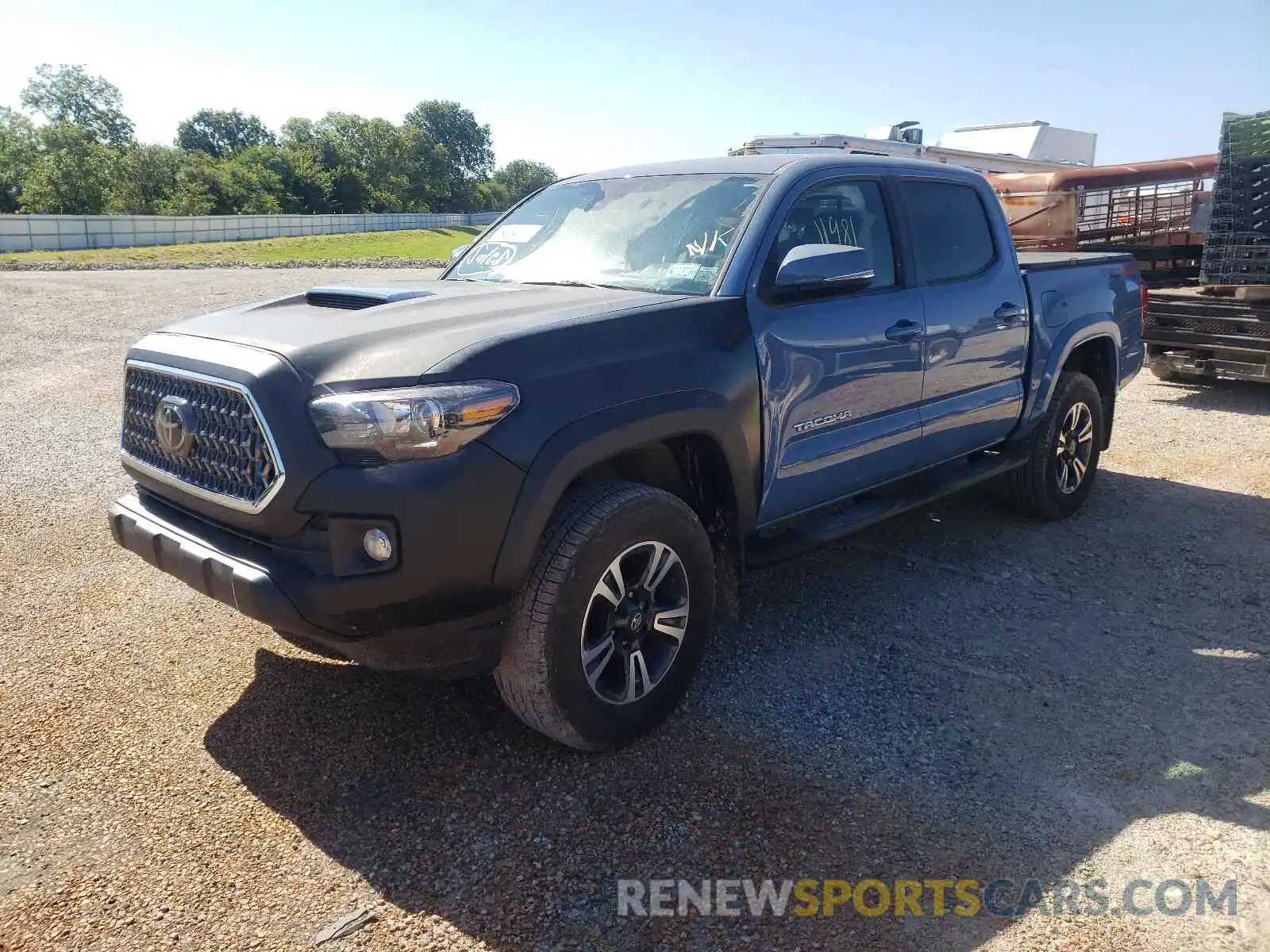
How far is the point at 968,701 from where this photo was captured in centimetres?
371

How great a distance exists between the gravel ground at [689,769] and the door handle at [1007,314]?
127cm

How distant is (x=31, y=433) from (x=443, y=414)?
6.57 meters

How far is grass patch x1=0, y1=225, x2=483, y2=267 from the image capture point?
90.5 feet

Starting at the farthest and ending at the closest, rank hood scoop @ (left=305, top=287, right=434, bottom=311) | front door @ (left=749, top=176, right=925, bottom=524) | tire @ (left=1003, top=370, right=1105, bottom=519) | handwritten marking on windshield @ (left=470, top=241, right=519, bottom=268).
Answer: tire @ (left=1003, top=370, right=1105, bottom=519) → handwritten marking on windshield @ (left=470, top=241, right=519, bottom=268) → front door @ (left=749, top=176, right=925, bottom=524) → hood scoop @ (left=305, top=287, right=434, bottom=311)

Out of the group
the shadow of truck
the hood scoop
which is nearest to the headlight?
the hood scoop

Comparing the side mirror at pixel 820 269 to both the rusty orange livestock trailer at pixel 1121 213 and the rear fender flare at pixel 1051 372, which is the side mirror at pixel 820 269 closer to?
the rear fender flare at pixel 1051 372

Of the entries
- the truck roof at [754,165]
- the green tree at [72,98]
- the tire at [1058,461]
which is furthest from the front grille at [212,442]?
the green tree at [72,98]

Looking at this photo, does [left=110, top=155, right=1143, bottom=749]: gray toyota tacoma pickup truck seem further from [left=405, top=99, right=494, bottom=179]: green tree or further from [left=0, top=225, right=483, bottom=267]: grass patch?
[left=405, top=99, right=494, bottom=179]: green tree

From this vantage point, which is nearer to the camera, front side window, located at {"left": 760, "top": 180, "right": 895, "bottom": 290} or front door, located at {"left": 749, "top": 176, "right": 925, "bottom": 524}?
front door, located at {"left": 749, "top": 176, "right": 925, "bottom": 524}

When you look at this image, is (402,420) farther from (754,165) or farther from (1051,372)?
(1051,372)

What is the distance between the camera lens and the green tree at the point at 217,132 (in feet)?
363

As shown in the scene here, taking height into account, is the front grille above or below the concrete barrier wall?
below

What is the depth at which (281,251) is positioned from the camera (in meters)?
37.7

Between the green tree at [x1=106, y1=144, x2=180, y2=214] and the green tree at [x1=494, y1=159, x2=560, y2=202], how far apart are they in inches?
2416
